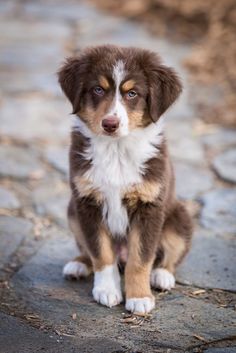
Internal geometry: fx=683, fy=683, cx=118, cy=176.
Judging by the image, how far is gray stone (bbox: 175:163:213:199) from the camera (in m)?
5.40

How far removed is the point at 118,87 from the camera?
3.76 meters

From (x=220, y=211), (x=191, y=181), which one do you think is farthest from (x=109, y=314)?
(x=191, y=181)

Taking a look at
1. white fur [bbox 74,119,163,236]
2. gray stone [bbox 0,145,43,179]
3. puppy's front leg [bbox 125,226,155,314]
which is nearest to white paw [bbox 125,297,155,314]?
puppy's front leg [bbox 125,226,155,314]

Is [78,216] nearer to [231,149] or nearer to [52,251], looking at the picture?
[52,251]

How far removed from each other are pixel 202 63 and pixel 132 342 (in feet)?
Result: 19.1

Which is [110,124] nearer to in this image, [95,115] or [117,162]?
[95,115]

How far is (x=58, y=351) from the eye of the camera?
3168mm

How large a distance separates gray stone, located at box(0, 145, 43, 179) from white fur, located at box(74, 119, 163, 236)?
1.79 m

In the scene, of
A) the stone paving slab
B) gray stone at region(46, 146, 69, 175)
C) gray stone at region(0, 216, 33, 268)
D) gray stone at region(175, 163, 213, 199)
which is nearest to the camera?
the stone paving slab

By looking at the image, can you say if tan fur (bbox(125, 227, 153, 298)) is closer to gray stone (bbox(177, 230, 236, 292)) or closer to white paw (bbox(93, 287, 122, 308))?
white paw (bbox(93, 287, 122, 308))

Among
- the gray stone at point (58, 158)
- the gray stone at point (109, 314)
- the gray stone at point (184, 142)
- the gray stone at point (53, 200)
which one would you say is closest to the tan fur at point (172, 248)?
the gray stone at point (109, 314)

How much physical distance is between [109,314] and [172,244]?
25.7 inches

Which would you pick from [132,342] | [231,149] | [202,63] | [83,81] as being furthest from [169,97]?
[202,63]

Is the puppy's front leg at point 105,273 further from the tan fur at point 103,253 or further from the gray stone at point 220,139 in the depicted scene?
the gray stone at point 220,139
